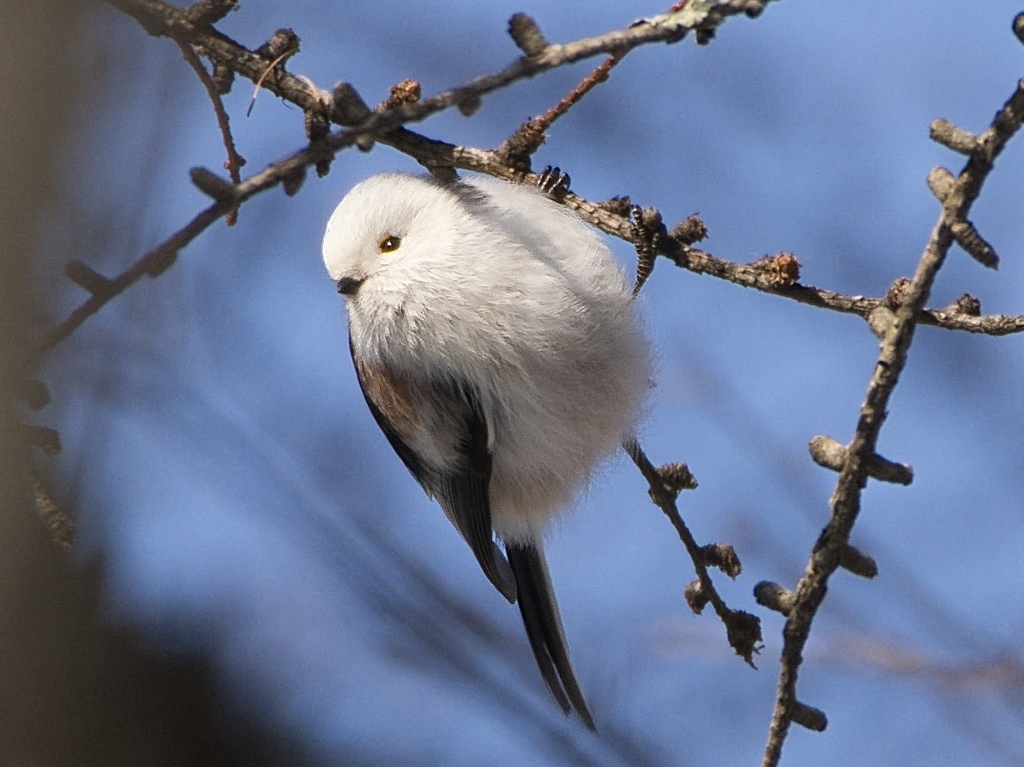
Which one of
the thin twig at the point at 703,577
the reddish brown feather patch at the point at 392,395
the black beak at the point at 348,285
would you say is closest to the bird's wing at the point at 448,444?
the reddish brown feather patch at the point at 392,395

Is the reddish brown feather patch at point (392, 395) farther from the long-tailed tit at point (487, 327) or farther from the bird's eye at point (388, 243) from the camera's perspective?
the bird's eye at point (388, 243)

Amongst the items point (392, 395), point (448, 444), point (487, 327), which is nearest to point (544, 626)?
point (448, 444)

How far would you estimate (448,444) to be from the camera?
228 centimetres

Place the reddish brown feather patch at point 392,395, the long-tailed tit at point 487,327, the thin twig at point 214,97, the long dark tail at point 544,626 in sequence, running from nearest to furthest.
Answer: the thin twig at point 214,97, the long-tailed tit at point 487,327, the reddish brown feather patch at point 392,395, the long dark tail at point 544,626

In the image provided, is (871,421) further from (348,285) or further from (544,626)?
(544,626)

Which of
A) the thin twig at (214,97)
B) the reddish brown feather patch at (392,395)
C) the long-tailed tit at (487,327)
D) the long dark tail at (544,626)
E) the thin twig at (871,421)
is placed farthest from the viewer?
the long dark tail at (544,626)

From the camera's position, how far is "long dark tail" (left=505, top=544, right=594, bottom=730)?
→ 2340 mm

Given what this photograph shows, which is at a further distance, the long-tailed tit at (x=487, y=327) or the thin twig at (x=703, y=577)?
the long-tailed tit at (x=487, y=327)

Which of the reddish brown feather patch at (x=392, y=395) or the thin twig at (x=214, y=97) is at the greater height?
the reddish brown feather patch at (x=392, y=395)

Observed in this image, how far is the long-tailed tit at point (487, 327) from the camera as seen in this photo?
2.10m

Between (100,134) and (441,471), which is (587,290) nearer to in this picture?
(441,471)

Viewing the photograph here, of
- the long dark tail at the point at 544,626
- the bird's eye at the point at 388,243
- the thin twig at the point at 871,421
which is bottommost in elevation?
the thin twig at the point at 871,421

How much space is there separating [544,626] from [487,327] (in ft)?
2.32

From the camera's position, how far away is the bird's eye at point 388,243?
214cm
